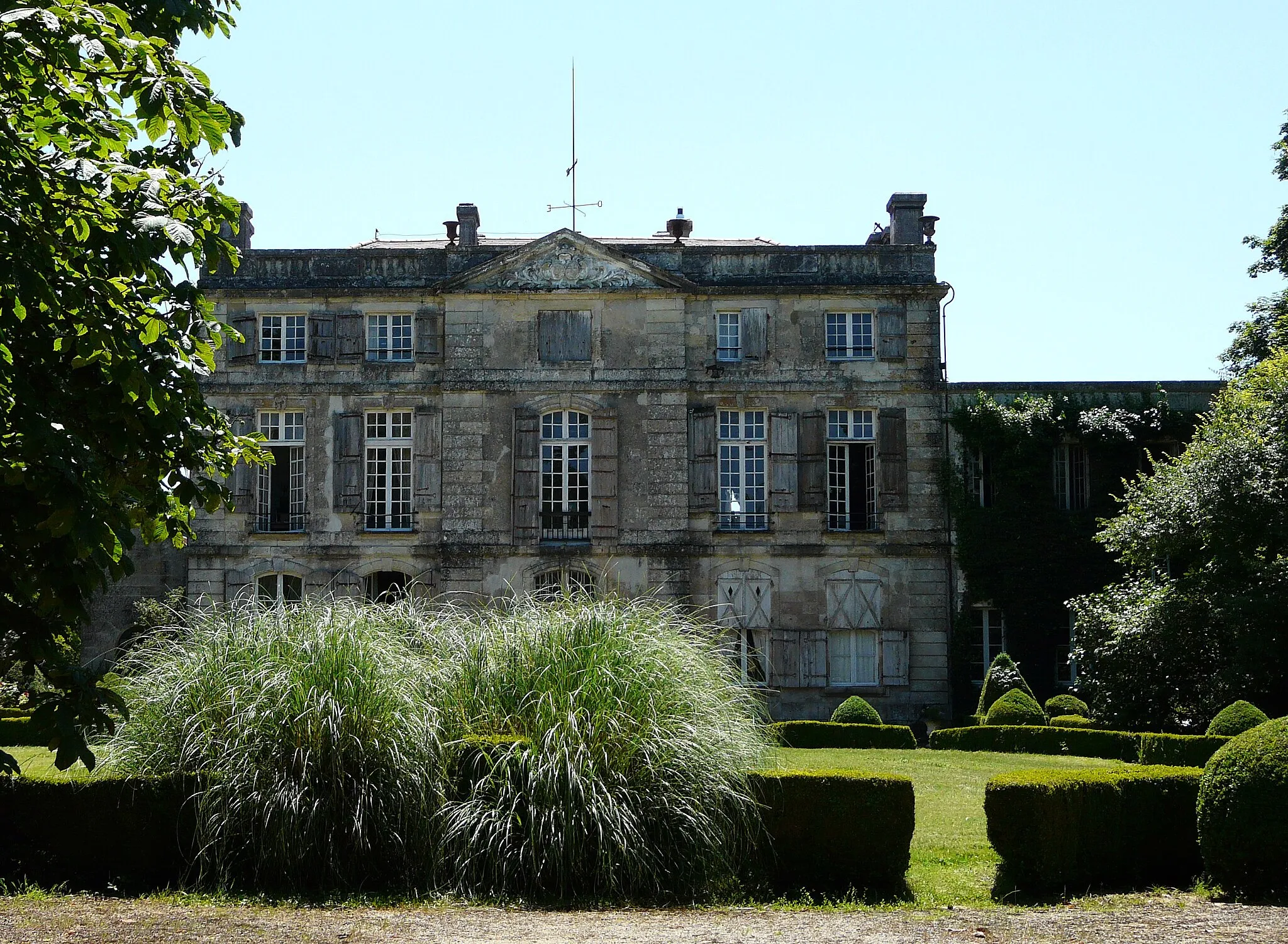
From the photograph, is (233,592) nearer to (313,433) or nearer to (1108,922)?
(313,433)

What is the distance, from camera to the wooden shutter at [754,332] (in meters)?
25.5

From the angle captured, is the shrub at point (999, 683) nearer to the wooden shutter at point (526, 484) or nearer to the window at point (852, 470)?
the window at point (852, 470)

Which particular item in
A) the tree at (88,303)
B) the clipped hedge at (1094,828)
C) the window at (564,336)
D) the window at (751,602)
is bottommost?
the clipped hedge at (1094,828)

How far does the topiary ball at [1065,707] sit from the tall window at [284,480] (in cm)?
1305

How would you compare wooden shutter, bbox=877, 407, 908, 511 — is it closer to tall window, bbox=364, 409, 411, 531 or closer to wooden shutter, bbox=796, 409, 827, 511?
wooden shutter, bbox=796, 409, 827, 511

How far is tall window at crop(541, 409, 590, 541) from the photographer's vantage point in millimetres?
25266

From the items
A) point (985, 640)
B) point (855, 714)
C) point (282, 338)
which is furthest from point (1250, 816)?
point (282, 338)

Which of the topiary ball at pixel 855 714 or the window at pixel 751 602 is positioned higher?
the window at pixel 751 602

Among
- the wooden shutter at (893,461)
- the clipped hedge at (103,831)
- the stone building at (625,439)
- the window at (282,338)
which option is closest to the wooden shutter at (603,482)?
the stone building at (625,439)

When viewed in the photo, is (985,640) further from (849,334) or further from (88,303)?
(88,303)

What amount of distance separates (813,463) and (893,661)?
373 centimetres

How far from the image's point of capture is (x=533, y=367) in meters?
25.4

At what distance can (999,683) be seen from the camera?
22203 mm

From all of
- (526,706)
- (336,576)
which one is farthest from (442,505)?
(526,706)
